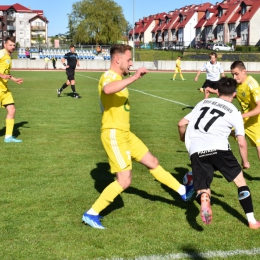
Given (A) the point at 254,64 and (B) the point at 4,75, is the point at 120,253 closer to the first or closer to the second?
(B) the point at 4,75

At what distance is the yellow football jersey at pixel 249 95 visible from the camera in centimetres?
686

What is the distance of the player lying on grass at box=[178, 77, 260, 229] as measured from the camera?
5031 millimetres

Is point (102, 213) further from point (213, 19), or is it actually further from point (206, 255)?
point (213, 19)

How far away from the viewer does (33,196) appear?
6.26 m

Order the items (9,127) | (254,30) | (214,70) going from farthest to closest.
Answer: (254,30) → (214,70) → (9,127)

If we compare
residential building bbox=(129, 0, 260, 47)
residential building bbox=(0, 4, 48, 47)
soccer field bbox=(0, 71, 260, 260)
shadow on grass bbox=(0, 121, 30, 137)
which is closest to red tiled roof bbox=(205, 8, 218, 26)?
residential building bbox=(129, 0, 260, 47)

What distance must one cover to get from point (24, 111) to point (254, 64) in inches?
1704

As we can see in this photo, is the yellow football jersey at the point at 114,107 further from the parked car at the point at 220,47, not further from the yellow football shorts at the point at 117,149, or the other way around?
the parked car at the point at 220,47

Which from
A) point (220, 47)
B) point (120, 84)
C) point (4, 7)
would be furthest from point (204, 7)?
point (120, 84)

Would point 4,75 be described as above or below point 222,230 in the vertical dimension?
above

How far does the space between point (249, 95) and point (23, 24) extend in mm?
142123

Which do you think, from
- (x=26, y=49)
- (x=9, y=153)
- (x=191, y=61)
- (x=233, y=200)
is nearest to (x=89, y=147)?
(x=9, y=153)

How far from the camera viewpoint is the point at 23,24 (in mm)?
141125

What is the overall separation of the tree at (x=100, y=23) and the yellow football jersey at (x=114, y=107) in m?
84.8
